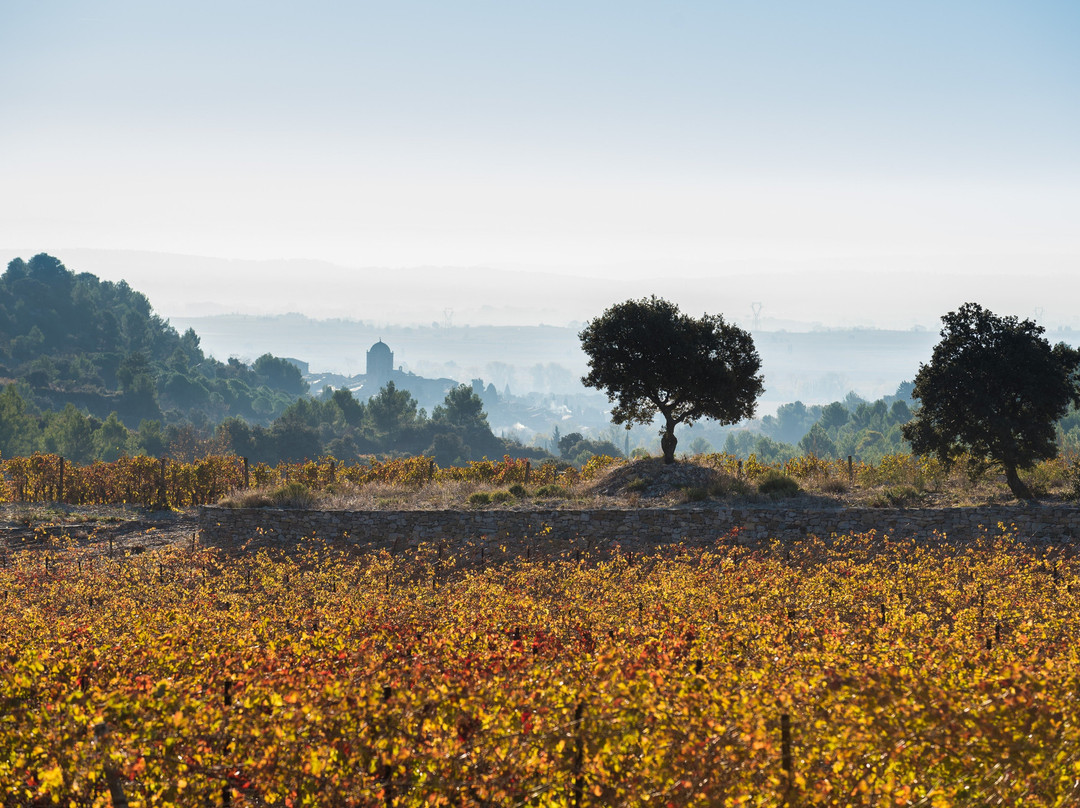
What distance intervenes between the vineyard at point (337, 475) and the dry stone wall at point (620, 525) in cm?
312

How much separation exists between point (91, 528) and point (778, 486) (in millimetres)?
22571

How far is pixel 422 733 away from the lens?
21.6ft

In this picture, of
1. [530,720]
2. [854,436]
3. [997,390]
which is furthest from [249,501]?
[854,436]

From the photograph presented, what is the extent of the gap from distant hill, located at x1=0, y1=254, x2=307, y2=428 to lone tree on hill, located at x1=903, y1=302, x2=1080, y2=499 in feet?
407

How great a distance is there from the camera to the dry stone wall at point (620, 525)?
20.1 metres

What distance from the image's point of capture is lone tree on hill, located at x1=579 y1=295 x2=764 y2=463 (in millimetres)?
28391

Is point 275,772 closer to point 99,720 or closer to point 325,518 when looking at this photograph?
point 99,720

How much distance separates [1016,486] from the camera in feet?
72.8

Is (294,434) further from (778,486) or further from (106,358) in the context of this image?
(778,486)

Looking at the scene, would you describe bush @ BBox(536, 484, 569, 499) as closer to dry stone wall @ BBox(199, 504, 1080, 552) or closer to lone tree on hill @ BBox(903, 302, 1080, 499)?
dry stone wall @ BBox(199, 504, 1080, 552)

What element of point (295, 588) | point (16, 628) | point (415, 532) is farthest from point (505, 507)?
point (16, 628)

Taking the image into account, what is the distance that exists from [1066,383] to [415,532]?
1944 centimetres

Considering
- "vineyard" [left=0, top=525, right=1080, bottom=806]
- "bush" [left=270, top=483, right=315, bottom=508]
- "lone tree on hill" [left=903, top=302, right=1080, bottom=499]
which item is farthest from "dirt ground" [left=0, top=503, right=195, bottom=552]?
"lone tree on hill" [left=903, top=302, right=1080, bottom=499]

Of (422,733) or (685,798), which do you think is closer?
(685,798)
